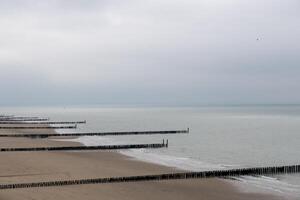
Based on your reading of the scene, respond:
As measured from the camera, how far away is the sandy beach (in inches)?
861

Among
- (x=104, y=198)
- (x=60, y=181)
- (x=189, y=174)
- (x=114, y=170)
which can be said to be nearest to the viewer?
(x=104, y=198)

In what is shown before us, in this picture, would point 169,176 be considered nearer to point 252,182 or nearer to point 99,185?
point 252,182

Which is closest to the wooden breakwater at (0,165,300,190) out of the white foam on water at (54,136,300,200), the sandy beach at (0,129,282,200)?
the sandy beach at (0,129,282,200)

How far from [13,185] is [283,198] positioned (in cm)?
1333

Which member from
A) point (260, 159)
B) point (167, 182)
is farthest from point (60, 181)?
point (260, 159)

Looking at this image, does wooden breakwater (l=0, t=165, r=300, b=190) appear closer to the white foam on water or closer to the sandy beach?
the sandy beach

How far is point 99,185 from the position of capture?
2486 cm

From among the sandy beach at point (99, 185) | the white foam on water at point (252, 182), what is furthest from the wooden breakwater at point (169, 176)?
the white foam on water at point (252, 182)

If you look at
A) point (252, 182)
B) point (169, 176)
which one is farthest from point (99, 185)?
point (252, 182)

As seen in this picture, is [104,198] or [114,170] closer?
[104,198]

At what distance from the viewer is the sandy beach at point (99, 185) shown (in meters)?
21.9

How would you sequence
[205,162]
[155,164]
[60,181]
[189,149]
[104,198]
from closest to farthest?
[104,198]
[60,181]
[155,164]
[205,162]
[189,149]

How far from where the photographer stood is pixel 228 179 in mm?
30141

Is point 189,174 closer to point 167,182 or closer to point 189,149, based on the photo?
point 167,182
